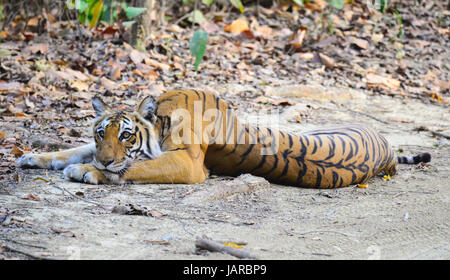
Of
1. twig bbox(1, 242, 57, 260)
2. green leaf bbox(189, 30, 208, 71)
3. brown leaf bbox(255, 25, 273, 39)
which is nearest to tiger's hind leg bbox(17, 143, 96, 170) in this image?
twig bbox(1, 242, 57, 260)

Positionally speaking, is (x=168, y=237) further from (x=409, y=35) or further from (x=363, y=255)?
(x=409, y=35)

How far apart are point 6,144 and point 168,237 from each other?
2774 mm

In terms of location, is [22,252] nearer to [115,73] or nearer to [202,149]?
[202,149]

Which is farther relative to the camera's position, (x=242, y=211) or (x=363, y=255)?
(x=242, y=211)

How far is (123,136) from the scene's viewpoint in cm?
483

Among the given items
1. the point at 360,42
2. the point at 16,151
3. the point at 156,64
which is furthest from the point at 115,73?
the point at 360,42

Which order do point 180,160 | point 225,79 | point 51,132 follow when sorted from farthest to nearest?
point 225,79, point 51,132, point 180,160

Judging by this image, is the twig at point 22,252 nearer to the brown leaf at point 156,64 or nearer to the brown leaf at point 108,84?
the brown leaf at point 108,84

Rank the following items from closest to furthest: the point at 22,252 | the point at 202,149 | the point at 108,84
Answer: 1. the point at 22,252
2. the point at 202,149
3. the point at 108,84

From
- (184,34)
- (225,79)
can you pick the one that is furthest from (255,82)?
(184,34)

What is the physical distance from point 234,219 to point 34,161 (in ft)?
6.25

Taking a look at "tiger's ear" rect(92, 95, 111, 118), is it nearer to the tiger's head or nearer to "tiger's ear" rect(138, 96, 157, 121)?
the tiger's head

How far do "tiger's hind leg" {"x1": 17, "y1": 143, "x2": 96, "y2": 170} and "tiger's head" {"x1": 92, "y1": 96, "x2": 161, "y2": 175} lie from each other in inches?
13.4
